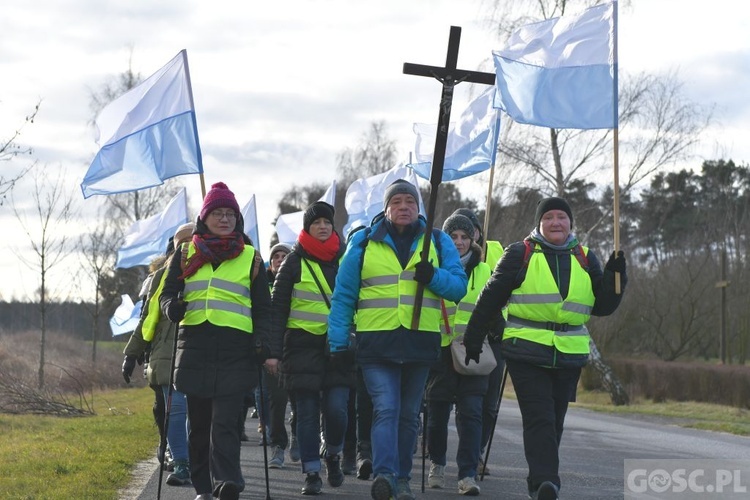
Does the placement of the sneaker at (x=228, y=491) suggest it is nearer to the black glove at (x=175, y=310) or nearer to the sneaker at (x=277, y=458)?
the black glove at (x=175, y=310)

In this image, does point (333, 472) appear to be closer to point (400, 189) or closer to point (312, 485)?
point (312, 485)

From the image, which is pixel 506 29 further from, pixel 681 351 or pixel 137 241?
pixel 681 351

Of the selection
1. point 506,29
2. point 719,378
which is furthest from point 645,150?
point 719,378

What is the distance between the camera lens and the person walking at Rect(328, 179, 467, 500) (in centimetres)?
783

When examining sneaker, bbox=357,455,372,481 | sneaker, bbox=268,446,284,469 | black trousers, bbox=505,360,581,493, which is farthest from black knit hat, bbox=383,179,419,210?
sneaker, bbox=268,446,284,469

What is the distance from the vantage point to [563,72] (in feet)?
33.5

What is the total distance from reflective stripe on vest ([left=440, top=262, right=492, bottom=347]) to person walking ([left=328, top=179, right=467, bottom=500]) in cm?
153

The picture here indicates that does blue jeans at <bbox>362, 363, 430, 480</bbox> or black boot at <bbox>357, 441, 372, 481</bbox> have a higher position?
blue jeans at <bbox>362, 363, 430, 480</bbox>

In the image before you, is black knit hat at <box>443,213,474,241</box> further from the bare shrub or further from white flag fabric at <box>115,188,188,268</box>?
white flag fabric at <box>115,188,188,268</box>

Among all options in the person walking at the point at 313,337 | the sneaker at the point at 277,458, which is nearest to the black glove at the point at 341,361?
the person walking at the point at 313,337

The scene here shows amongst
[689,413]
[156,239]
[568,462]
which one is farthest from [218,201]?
[689,413]

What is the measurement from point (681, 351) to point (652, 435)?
3075 cm

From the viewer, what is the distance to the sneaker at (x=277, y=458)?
10.8 metres

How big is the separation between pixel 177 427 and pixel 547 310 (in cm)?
336
